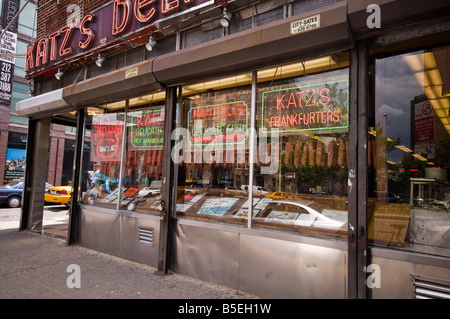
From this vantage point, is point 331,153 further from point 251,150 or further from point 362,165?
point 251,150

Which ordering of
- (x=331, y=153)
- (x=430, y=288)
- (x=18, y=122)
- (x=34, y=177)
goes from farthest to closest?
(x=18, y=122) < (x=34, y=177) < (x=331, y=153) < (x=430, y=288)

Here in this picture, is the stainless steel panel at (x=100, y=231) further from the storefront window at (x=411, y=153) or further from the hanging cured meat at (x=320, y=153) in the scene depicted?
the storefront window at (x=411, y=153)

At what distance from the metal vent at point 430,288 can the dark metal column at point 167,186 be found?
350 cm

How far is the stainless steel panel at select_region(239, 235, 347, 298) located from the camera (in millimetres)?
3373

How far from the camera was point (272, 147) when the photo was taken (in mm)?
4598

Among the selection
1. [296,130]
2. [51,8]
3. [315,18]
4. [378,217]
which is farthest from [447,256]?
[51,8]

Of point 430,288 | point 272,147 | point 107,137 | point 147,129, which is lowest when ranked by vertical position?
point 430,288

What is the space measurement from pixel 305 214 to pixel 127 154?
13.2 ft

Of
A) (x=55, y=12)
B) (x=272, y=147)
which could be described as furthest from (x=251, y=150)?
(x=55, y=12)

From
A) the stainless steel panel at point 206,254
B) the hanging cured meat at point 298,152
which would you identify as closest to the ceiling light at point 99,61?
the stainless steel panel at point 206,254

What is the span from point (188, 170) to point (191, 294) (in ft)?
7.38

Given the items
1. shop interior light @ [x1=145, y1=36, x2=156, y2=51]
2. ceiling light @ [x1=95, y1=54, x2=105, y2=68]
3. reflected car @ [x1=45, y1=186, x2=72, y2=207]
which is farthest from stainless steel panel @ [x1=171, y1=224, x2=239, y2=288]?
reflected car @ [x1=45, y1=186, x2=72, y2=207]

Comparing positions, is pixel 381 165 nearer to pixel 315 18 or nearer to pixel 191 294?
pixel 315 18

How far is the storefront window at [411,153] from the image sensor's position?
346 cm
